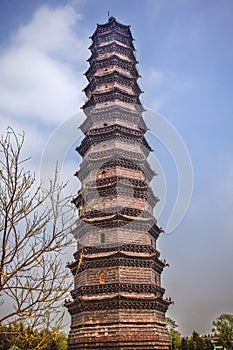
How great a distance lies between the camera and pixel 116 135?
25.5 m

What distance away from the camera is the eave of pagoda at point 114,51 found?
95.3ft

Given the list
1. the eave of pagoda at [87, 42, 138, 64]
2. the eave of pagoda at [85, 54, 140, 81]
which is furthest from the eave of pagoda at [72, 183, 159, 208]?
the eave of pagoda at [87, 42, 138, 64]

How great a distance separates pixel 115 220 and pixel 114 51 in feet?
43.4

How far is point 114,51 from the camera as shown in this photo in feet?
94.8

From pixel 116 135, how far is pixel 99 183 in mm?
3473

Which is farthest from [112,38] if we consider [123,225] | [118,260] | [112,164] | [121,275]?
[121,275]

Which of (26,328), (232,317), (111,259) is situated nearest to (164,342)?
(111,259)

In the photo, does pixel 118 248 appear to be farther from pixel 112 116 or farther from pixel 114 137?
pixel 112 116

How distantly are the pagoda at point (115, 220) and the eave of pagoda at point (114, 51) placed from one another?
0.07 m

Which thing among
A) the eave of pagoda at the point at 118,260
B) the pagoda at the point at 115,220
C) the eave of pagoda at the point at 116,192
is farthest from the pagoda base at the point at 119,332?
the eave of pagoda at the point at 116,192

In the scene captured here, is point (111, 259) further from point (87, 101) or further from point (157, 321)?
point (87, 101)

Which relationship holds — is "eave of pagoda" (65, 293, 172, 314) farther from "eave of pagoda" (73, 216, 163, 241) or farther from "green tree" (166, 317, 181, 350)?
"green tree" (166, 317, 181, 350)

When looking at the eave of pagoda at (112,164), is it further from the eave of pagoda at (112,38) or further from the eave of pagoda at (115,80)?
the eave of pagoda at (112,38)

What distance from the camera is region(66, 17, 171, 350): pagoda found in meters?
20.2
